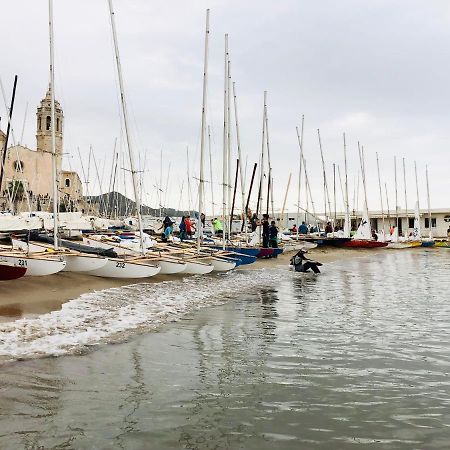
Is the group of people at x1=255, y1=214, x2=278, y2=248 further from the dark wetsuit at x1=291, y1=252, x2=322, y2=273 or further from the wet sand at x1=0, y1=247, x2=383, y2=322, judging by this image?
the wet sand at x1=0, y1=247, x2=383, y2=322

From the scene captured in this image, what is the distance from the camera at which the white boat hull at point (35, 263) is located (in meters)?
13.8

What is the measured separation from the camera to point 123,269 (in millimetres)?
16828

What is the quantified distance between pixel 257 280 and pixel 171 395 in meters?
14.6

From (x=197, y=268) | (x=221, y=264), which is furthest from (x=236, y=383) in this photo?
(x=221, y=264)

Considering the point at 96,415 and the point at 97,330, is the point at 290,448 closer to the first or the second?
the point at 96,415

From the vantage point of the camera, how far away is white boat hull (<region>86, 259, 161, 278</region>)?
16797 mm

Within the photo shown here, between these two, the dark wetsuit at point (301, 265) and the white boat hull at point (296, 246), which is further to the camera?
the white boat hull at point (296, 246)

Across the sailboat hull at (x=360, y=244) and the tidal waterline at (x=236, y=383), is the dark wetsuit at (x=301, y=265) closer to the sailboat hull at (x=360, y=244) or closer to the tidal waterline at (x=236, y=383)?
the tidal waterline at (x=236, y=383)

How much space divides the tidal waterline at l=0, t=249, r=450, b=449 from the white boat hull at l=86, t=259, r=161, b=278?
17.2 ft

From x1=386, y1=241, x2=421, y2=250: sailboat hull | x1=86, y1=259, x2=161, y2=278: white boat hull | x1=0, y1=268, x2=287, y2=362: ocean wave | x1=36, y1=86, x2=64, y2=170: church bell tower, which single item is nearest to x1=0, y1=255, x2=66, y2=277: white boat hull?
x1=0, y1=268, x2=287, y2=362: ocean wave

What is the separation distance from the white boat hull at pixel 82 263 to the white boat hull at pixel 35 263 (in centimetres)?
157

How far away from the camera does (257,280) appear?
792 inches

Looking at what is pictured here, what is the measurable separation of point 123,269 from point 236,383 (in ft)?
37.1

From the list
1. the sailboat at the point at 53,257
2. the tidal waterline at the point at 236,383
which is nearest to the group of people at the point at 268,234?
the sailboat at the point at 53,257
